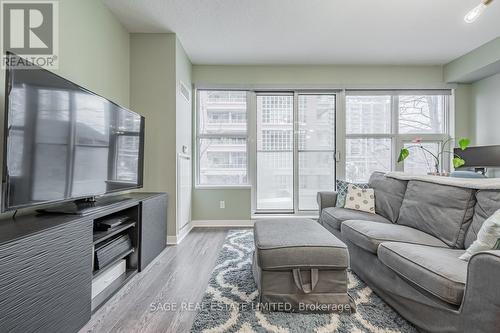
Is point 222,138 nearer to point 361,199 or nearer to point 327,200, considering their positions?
point 327,200

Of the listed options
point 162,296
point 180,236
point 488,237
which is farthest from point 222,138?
point 488,237

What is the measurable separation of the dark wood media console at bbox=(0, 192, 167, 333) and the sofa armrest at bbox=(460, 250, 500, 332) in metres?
1.93

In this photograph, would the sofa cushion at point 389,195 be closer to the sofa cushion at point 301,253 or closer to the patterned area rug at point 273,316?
the patterned area rug at point 273,316

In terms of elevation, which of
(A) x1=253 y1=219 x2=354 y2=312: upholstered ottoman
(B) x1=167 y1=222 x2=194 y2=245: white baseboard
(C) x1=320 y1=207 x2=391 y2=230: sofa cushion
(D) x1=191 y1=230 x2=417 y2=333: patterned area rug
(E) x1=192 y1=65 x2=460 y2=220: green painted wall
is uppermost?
(E) x1=192 y1=65 x2=460 y2=220: green painted wall

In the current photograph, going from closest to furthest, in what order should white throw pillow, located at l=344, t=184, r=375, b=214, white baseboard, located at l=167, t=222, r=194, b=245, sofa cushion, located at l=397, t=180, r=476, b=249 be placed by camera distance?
sofa cushion, located at l=397, t=180, r=476, b=249 → white throw pillow, located at l=344, t=184, r=375, b=214 → white baseboard, located at l=167, t=222, r=194, b=245

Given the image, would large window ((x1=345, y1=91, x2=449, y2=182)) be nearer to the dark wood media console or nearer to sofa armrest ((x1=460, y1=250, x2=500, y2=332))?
sofa armrest ((x1=460, y1=250, x2=500, y2=332))

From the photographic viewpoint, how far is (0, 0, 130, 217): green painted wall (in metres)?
1.96

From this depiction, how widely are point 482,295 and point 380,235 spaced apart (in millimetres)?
769

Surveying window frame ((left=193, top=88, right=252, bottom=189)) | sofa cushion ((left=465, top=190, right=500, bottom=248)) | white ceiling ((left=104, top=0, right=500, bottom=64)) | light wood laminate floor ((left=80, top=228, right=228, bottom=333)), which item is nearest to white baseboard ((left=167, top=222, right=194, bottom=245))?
light wood laminate floor ((left=80, top=228, right=228, bottom=333))

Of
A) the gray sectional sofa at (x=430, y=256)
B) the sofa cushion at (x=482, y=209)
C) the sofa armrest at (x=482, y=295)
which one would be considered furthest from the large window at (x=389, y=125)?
the sofa armrest at (x=482, y=295)

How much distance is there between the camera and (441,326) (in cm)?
122

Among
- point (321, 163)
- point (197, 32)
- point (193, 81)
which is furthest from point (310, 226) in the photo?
point (193, 81)

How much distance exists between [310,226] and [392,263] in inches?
24.7

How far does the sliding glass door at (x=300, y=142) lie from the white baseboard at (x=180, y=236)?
3.75 feet
